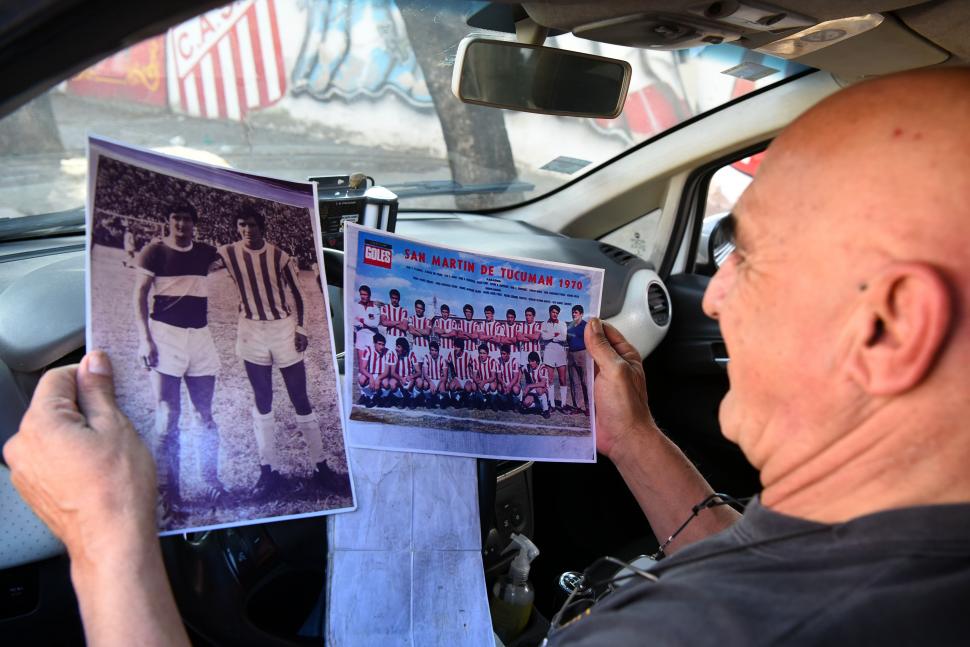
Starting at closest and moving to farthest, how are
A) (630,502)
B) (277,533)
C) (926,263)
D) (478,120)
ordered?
(926,263)
(277,533)
(630,502)
(478,120)

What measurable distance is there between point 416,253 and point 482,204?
1777 mm

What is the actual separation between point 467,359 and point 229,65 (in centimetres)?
657

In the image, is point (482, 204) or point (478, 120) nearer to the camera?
point (482, 204)

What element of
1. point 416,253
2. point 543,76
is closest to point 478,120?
point 543,76

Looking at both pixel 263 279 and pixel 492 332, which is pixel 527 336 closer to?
pixel 492 332

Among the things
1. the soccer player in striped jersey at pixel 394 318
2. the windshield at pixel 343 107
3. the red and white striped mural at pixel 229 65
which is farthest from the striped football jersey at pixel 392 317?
the red and white striped mural at pixel 229 65

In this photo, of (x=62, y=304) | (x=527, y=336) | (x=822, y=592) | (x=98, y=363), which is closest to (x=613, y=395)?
(x=527, y=336)

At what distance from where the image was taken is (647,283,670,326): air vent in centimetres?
235

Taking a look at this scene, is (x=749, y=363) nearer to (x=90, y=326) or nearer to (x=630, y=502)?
(x=90, y=326)

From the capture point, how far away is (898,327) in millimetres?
730

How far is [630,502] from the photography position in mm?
2453

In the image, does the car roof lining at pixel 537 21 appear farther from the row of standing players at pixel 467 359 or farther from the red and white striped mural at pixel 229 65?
the red and white striped mural at pixel 229 65

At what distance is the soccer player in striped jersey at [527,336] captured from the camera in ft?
4.26

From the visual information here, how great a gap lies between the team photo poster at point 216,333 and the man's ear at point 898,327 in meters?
0.66
